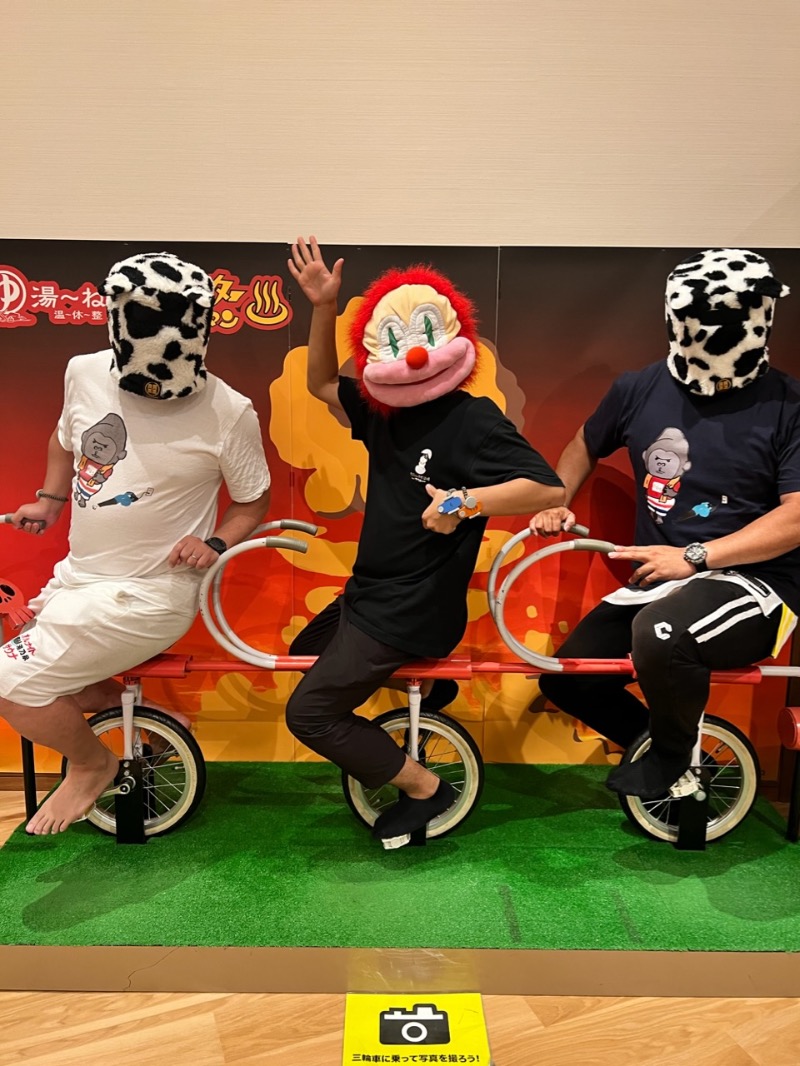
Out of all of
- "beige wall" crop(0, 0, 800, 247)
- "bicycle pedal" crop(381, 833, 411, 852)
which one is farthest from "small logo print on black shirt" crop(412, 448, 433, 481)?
"bicycle pedal" crop(381, 833, 411, 852)

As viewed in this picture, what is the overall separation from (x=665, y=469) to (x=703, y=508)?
178 mm

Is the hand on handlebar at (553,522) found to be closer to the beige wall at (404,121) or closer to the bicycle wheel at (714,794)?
the bicycle wheel at (714,794)

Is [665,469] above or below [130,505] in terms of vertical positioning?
above

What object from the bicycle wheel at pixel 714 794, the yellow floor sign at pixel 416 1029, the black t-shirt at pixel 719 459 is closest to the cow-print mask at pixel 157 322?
the black t-shirt at pixel 719 459

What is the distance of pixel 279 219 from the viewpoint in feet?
10.1

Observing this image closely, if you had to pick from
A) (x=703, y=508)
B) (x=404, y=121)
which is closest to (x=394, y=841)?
(x=703, y=508)

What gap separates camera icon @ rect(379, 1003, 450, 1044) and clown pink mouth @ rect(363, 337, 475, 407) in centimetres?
164

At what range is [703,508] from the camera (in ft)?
8.71

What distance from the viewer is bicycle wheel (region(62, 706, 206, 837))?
2771 millimetres

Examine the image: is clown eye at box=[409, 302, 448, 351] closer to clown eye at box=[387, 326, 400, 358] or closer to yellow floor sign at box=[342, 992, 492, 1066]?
clown eye at box=[387, 326, 400, 358]

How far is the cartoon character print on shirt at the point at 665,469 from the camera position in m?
2.68

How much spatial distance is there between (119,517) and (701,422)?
1.93 metres

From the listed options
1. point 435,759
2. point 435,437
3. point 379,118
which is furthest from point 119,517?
point 379,118

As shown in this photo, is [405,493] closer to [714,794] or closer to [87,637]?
[87,637]
